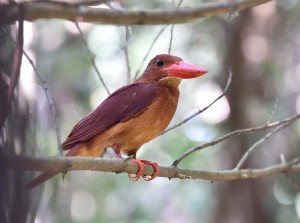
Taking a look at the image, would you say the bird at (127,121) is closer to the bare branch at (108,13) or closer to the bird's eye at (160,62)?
the bird's eye at (160,62)

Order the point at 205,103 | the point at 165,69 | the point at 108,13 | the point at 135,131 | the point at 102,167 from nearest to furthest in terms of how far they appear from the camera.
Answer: the point at 108,13 < the point at 102,167 < the point at 135,131 < the point at 165,69 < the point at 205,103

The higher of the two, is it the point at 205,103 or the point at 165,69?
the point at 205,103

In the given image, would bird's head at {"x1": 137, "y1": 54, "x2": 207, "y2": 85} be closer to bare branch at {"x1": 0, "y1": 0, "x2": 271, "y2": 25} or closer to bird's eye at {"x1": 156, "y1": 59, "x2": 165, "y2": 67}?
bird's eye at {"x1": 156, "y1": 59, "x2": 165, "y2": 67}

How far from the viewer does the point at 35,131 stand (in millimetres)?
522

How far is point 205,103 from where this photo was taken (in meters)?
5.71

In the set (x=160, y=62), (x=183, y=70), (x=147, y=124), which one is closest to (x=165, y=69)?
(x=160, y=62)

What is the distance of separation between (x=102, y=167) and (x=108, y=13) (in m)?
0.50

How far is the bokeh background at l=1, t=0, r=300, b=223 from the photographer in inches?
181

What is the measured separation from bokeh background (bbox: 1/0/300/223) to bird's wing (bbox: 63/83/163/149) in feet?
2.60

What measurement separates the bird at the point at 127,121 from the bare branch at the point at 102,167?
0.90 feet

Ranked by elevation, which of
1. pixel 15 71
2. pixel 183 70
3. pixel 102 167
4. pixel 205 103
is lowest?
pixel 15 71

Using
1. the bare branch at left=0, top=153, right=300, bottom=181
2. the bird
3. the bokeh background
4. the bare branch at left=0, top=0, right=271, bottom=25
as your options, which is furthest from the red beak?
the bokeh background

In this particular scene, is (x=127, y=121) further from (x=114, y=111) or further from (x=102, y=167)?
(x=102, y=167)

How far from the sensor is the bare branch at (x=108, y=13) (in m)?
0.78
